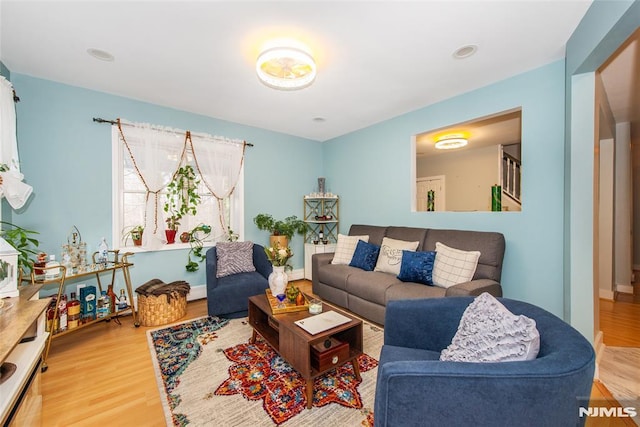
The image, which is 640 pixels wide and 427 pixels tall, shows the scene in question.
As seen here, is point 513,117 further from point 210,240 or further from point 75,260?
point 75,260

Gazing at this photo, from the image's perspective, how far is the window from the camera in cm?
319

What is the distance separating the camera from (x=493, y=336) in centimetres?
113

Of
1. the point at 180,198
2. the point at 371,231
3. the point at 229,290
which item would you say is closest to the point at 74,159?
the point at 180,198

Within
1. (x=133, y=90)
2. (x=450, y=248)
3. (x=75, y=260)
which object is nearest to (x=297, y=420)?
(x=450, y=248)

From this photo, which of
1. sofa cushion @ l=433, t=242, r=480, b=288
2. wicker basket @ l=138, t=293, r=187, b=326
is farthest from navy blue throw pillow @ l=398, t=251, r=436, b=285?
wicker basket @ l=138, t=293, r=187, b=326

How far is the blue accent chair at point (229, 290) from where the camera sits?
288 cm

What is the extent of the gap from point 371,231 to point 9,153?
3843mm

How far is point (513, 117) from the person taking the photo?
3564mm

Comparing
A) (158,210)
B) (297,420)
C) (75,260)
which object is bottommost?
(297,420)

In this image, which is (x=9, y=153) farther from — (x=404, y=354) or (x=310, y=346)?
(x=404, y=354)

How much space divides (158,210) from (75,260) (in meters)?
1.01

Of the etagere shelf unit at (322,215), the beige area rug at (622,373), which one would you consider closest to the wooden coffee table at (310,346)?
the beige area rug at (622,373)

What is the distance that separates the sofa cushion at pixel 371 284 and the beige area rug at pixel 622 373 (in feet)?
5.41

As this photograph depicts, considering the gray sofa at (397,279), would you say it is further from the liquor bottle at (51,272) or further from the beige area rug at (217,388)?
the liquor bottle at (51,272)
